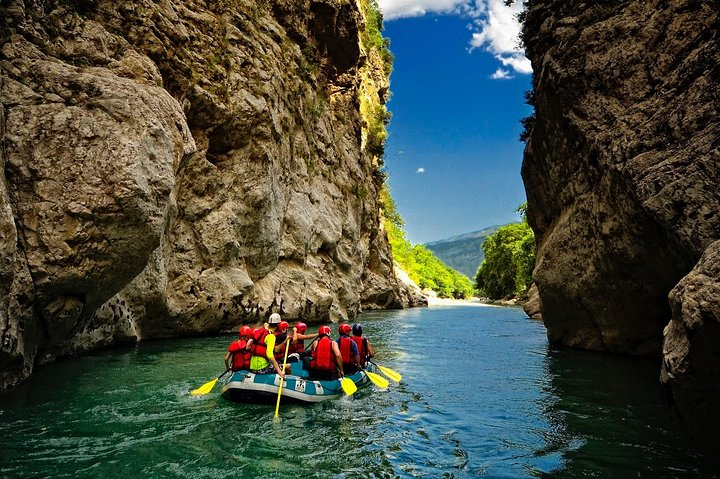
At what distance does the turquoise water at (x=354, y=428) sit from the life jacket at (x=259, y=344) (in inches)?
41.4

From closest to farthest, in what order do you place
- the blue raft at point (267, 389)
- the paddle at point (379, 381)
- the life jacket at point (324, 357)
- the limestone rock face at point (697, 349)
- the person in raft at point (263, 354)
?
the limestone rock face at point (697, 349) → the blue raft at point (267, 389) → the person in raft at point (263, 354) → the life jacket at point (324, 357) → the paddle at point (379, 381)

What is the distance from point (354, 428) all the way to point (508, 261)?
2479 inches

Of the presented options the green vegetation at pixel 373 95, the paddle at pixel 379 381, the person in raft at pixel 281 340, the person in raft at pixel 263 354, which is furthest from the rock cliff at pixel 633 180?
the green vegetation at pixel 373 95

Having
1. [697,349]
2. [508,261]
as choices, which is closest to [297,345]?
[697,349]

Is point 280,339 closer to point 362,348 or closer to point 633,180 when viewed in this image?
point 362,348

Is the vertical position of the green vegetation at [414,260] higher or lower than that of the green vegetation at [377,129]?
lower

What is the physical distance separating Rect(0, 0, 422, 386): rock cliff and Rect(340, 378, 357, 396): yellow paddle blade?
532 cm

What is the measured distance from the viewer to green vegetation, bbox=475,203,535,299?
5594 cm

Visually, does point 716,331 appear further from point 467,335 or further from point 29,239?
point 467,335

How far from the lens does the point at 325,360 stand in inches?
396

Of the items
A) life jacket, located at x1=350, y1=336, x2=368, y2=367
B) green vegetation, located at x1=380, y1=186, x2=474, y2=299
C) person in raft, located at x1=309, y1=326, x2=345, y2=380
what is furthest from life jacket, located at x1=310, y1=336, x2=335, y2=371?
green vegetation, located at x1=380, y1=186, x2=474, y2=299

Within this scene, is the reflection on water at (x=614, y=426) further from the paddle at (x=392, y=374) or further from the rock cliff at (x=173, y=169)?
the rock cliff at (x=173, y=169)

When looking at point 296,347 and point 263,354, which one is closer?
point 263,354

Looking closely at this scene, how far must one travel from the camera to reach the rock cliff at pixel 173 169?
9398 mm
